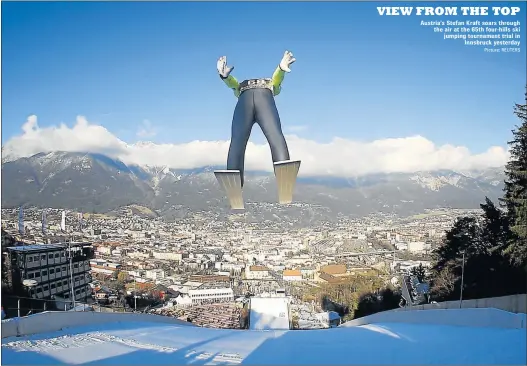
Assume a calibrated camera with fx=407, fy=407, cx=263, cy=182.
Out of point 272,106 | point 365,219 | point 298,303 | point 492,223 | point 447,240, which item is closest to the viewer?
point 272,106

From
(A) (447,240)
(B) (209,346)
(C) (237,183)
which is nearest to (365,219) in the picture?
(A) (447,240)

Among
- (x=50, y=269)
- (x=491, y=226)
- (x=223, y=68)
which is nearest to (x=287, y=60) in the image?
(x=223, y=68)

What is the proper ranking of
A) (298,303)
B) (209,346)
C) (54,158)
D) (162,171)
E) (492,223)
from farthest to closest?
(298,303) → (162,171) → (492,223) → (54,158) → (209,346)

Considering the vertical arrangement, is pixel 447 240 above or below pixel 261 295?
above

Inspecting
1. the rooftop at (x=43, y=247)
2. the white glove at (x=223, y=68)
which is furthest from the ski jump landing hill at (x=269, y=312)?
the white glove at (x=223, y=68)

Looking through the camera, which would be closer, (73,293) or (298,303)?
(73,293)

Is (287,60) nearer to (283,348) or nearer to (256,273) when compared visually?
(283,348)

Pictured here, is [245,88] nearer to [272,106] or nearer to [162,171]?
[272,106]

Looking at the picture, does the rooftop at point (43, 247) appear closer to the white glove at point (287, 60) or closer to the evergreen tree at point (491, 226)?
the white glove at point (287, 60)
